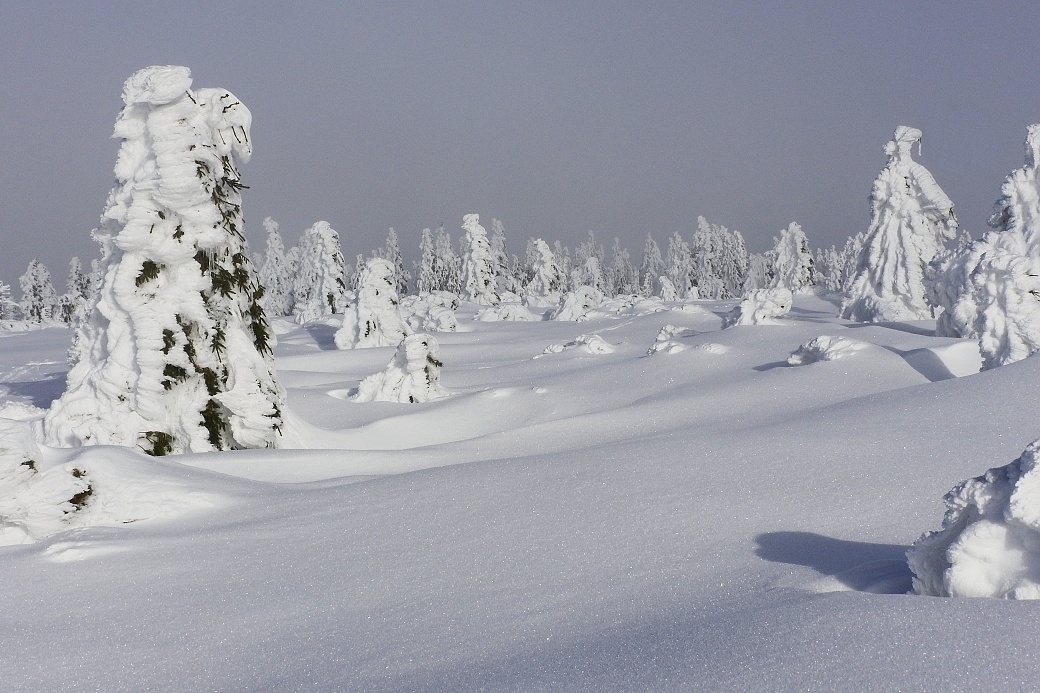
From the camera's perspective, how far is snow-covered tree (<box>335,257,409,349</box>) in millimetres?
23125

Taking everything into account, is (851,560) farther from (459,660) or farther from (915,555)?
(459,660)

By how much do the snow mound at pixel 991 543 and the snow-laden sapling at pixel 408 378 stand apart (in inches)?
407

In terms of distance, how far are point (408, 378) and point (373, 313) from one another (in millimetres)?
11102

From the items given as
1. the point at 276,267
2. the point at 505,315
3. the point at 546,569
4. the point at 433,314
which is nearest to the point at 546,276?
the point at 505,315

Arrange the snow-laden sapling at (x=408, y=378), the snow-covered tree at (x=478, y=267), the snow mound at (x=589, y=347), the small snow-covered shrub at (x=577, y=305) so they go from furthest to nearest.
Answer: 1. the snow-covered tree at (x=478, y=267)
2. the small snow-covered shrub at (x=577, y=305)
3. the snow mound at (x=589, y=347)
4. the snow-laden sapling at (x=408, y=378)

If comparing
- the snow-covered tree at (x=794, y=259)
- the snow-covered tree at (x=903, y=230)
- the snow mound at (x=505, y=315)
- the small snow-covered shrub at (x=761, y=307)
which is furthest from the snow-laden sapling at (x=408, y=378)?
the snow-covered tree at (x=794, y=259)

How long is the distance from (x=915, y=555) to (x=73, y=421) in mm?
8221

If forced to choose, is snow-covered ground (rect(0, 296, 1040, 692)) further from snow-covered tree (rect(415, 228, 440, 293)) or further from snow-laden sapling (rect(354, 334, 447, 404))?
snow-covered tree (rect(415, 228, 440, 293))

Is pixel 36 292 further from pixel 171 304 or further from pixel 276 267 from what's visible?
pixel 171 304

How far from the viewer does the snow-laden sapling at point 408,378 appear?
41.0ft

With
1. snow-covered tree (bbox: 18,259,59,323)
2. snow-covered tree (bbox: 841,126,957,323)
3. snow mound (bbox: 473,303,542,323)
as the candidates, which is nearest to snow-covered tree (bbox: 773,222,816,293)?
snow mound (bbox: 473,303,542,323)

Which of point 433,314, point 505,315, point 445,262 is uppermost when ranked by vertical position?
point 445,262

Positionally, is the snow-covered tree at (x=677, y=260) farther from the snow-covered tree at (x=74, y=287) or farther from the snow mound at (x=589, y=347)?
the snow mound at (x=589, y=347)

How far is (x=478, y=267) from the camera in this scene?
45.8m
